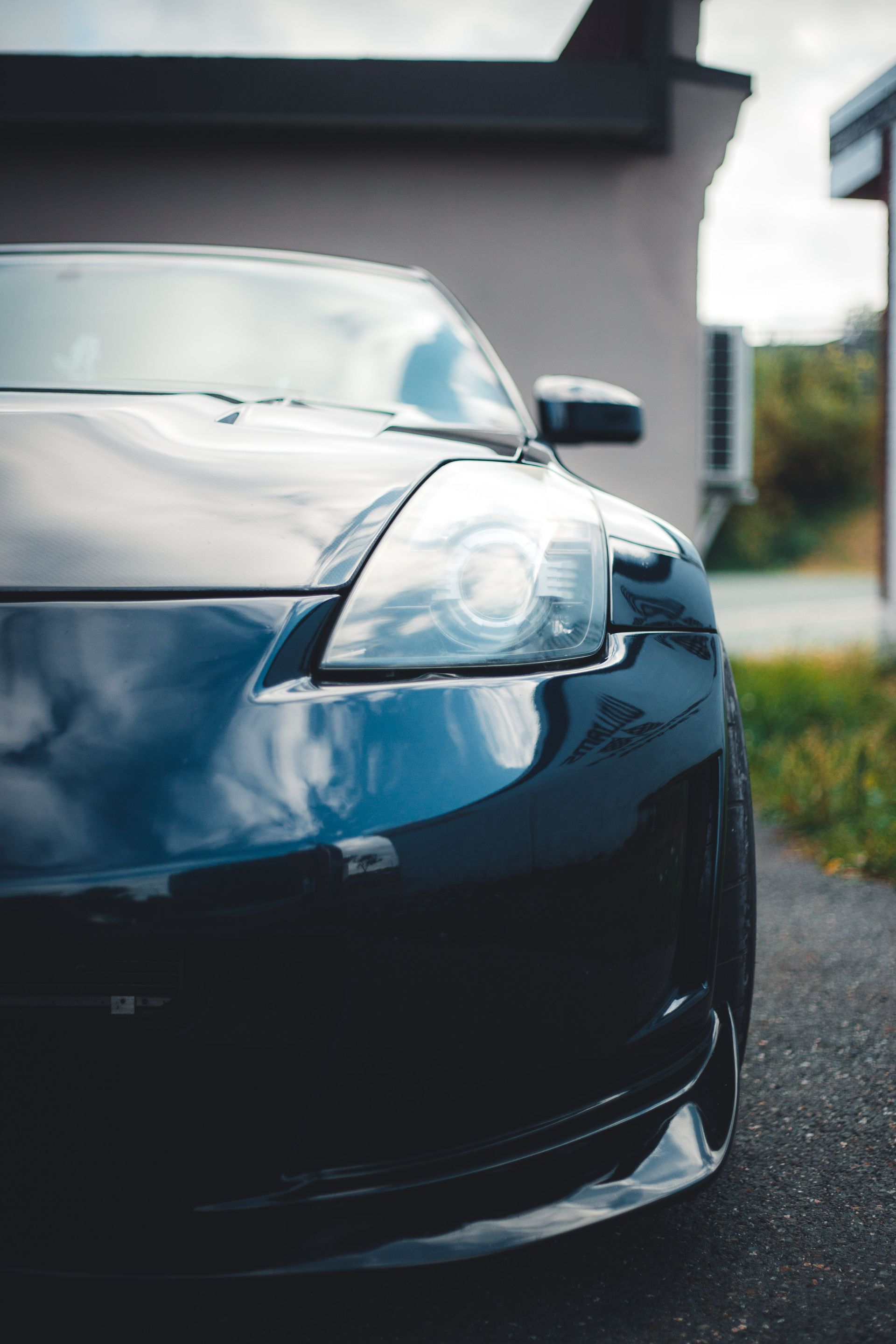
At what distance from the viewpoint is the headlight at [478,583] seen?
1015 mm

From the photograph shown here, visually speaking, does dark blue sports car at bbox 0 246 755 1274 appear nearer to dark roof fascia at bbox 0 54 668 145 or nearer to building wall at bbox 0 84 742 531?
building wall at bbox 0 84 742 531

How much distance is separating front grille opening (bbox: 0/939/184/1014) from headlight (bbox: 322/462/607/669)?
293mm

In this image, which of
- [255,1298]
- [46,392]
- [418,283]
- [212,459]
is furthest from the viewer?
[418,283]

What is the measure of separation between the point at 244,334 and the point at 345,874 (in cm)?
147

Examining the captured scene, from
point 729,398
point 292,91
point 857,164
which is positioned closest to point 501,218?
point 292,91

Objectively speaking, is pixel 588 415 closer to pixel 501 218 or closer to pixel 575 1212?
pixel 575 1212

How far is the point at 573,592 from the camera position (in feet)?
3.64

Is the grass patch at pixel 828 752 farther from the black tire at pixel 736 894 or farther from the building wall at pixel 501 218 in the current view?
the black tire at pixel 736 894

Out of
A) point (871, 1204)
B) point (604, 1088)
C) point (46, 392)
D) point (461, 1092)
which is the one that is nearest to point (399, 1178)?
point (461, 1092)

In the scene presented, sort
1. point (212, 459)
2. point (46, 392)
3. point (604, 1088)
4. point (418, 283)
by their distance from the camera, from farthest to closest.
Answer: point (418, 283) < point (46, 392) < point (212, 459) < point (604, 1088)

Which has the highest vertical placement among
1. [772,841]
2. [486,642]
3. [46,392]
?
[46,392]

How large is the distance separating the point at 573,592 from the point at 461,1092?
1.62ft

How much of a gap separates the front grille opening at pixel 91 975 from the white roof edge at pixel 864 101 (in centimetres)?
809

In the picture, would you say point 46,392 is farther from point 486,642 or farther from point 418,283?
point 418,283
